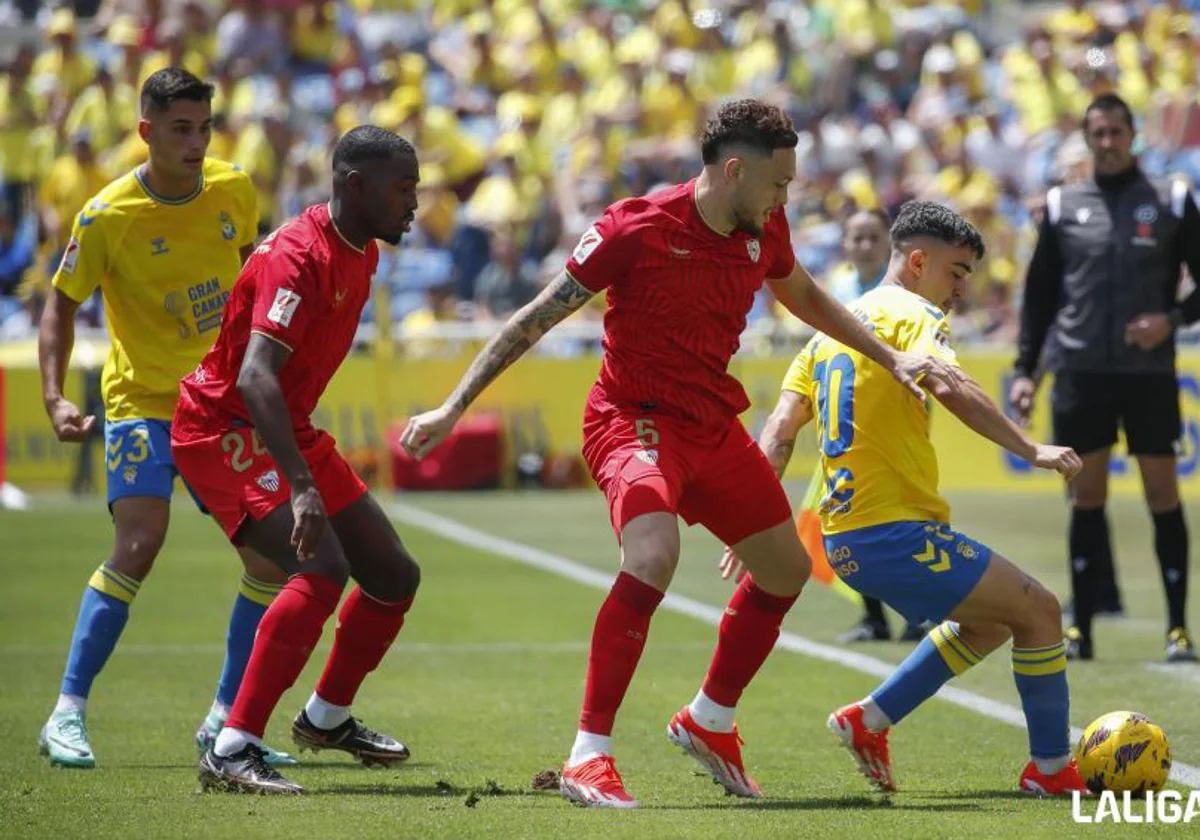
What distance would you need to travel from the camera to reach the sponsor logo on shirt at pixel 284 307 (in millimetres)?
6770

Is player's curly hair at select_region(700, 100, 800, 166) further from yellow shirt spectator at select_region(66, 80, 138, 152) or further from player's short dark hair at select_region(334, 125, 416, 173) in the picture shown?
yellow shirt spectator at select_region(66, 80, 138, 152)

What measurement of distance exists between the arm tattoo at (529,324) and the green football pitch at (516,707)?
138 centimetres

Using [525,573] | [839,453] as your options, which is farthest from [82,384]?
[839,453]

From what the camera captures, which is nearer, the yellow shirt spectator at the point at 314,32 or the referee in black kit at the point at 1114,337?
the referee in black kit at the point at 1114,337

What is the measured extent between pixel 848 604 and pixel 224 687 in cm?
605

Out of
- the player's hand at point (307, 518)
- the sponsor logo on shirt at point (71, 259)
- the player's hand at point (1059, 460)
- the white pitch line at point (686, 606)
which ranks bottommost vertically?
the white pitch line at point (686, 606)

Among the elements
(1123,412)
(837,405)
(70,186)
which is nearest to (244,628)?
(837,405)

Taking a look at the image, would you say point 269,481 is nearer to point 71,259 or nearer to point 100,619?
point 100,619

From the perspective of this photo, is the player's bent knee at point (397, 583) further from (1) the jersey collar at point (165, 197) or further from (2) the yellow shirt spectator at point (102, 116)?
(2) the yellow shirt spectator at point (102, 116)

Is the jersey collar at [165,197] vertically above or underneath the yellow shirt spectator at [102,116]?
underneath

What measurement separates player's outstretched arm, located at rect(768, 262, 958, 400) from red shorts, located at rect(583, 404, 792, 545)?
459 mm

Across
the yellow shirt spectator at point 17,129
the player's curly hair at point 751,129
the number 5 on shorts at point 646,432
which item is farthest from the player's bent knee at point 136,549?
the yellow shirt spectator at point 17,129

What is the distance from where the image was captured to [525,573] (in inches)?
574

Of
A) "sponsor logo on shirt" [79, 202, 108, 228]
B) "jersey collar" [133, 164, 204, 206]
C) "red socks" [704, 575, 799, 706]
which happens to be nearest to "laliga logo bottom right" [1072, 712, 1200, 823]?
"red socks" [704, 575, 799, 706]
